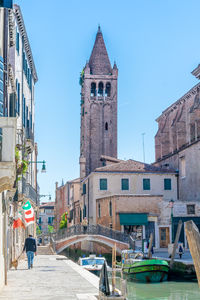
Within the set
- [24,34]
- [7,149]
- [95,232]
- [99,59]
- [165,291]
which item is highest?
[99,59]

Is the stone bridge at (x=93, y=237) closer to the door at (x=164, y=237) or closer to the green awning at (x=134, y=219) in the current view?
the green awning at (x=134, y=219)

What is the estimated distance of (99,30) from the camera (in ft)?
206

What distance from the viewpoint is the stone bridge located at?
3159 centimetres

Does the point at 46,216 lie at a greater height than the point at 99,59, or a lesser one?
lesser

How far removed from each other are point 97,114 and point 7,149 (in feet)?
160

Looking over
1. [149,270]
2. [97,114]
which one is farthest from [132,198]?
[97,114]

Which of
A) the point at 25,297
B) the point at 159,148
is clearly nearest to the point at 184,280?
the point at 25,297

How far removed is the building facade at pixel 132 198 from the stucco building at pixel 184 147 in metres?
1.02

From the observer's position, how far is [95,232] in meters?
33.9

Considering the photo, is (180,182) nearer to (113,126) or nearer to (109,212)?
(109,212)

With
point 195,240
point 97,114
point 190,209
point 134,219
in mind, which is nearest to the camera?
point 195,240

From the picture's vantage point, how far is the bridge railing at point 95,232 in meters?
31.7

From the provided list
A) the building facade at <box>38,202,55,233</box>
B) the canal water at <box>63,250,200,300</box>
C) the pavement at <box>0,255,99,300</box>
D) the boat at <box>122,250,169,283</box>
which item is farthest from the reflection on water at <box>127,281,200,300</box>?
the building facade at <box>38,202,55,233</box>

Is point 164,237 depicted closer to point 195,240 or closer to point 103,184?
point 103,184
